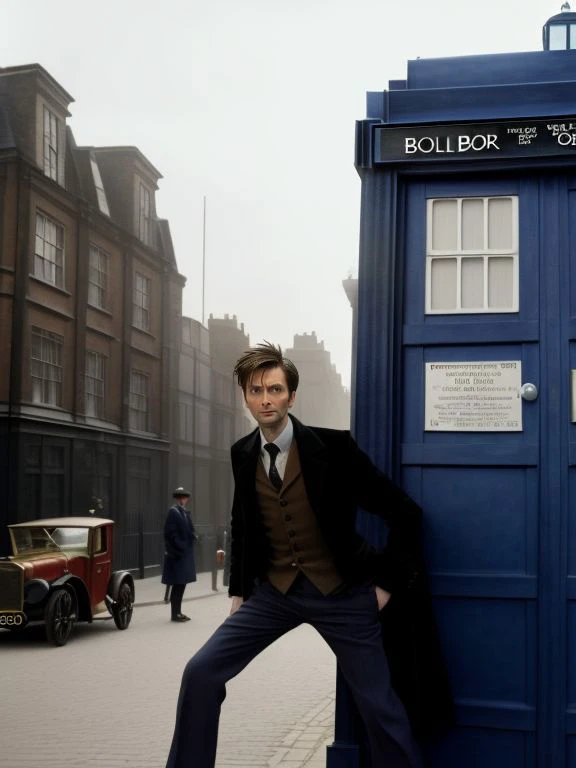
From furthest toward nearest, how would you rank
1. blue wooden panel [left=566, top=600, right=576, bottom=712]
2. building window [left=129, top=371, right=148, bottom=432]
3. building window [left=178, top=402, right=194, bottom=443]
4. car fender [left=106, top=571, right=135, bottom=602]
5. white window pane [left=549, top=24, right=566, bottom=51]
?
building window [left=178, top=402, right=194, bottom=443], building window [left=129, top=371, right=148, bottom=432], car fender [left=106, top=571, right=135, bottom=602], white window pane [left=549, top=24, right=566, bottom=51], blue wooden panel [left=566, top=600, right=576, bottom=712]

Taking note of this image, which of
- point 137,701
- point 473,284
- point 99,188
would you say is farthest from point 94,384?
point 473,284

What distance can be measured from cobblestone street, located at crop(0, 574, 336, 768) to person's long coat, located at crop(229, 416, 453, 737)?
1.82m

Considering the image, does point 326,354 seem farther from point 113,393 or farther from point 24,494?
point 24,494

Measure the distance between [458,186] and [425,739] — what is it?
2447 millimetres

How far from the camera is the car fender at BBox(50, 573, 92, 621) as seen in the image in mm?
13692

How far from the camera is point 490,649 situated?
4.57 m

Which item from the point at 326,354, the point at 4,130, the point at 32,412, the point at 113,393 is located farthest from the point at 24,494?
the point at 326,354

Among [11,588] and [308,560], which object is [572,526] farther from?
[11,588]

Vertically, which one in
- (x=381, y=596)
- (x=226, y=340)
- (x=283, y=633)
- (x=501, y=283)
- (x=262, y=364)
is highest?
(x=226, y=340)

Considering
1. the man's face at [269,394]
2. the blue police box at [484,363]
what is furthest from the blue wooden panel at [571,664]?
the man's face at [269,394]

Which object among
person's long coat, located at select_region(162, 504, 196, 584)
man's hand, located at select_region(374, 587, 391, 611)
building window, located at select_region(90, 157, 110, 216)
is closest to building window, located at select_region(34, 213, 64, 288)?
building window, located at select_region(90, 157, 110, 216)

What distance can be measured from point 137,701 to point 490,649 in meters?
5.04

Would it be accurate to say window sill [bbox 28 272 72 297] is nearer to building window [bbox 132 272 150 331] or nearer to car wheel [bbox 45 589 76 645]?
building window [bbox 132 272 150 331]

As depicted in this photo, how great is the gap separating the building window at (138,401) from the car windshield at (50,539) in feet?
56.3
